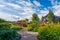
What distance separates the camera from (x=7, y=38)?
19.4ft

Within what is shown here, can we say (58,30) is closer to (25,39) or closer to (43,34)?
(43,34)

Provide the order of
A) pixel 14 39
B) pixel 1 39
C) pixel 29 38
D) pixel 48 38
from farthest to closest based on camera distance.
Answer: pixel 29 38, pixel 48 38, pixel 14 39, pixel 1 39

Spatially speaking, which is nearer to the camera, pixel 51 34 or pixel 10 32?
pixel 10 32

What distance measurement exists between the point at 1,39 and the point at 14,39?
637 mm

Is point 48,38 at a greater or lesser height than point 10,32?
lesser

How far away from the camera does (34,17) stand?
26531 mm

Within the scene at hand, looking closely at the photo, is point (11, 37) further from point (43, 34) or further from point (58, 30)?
point (58, 30)

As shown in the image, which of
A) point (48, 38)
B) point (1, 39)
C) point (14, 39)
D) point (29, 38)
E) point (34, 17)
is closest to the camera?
point (1, 39)

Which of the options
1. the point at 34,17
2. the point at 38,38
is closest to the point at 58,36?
the point at 38,38

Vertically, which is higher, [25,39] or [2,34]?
[2,34]

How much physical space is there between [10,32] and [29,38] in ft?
9.60

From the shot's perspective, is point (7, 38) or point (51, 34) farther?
point (51, 34)

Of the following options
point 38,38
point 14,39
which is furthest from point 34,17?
point 14,39

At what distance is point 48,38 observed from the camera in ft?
26.3
